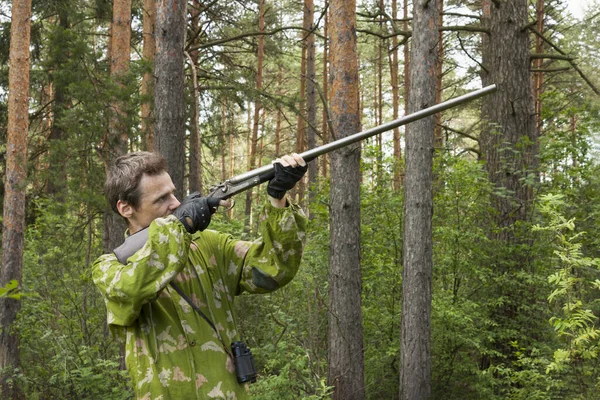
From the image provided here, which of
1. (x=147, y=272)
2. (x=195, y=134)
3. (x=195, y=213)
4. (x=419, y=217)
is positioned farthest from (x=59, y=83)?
(x=147, y=272)

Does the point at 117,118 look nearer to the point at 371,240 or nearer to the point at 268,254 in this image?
the point at 371,240

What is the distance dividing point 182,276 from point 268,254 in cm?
41

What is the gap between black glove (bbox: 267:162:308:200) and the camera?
263cm

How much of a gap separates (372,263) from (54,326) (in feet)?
15.3

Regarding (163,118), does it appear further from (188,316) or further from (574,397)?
(574,397)

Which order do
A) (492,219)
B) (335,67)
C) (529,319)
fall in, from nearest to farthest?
(335,67) < (529,319) < (492,219)

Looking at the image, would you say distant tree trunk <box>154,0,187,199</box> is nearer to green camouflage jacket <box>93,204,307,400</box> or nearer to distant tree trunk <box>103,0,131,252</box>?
distant tree trunk <box>103,0,131,252</box>

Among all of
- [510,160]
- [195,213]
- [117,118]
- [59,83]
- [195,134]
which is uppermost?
[59,83]

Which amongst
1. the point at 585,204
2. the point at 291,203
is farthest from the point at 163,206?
the point at 585,204

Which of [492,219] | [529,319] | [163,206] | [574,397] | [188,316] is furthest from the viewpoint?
[492,219]

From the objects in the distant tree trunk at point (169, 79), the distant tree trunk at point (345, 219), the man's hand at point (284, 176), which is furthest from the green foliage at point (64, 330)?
the man's hand at point (284, 176)

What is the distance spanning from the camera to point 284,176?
104 inches

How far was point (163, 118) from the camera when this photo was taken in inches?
279

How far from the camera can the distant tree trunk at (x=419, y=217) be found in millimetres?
6848
